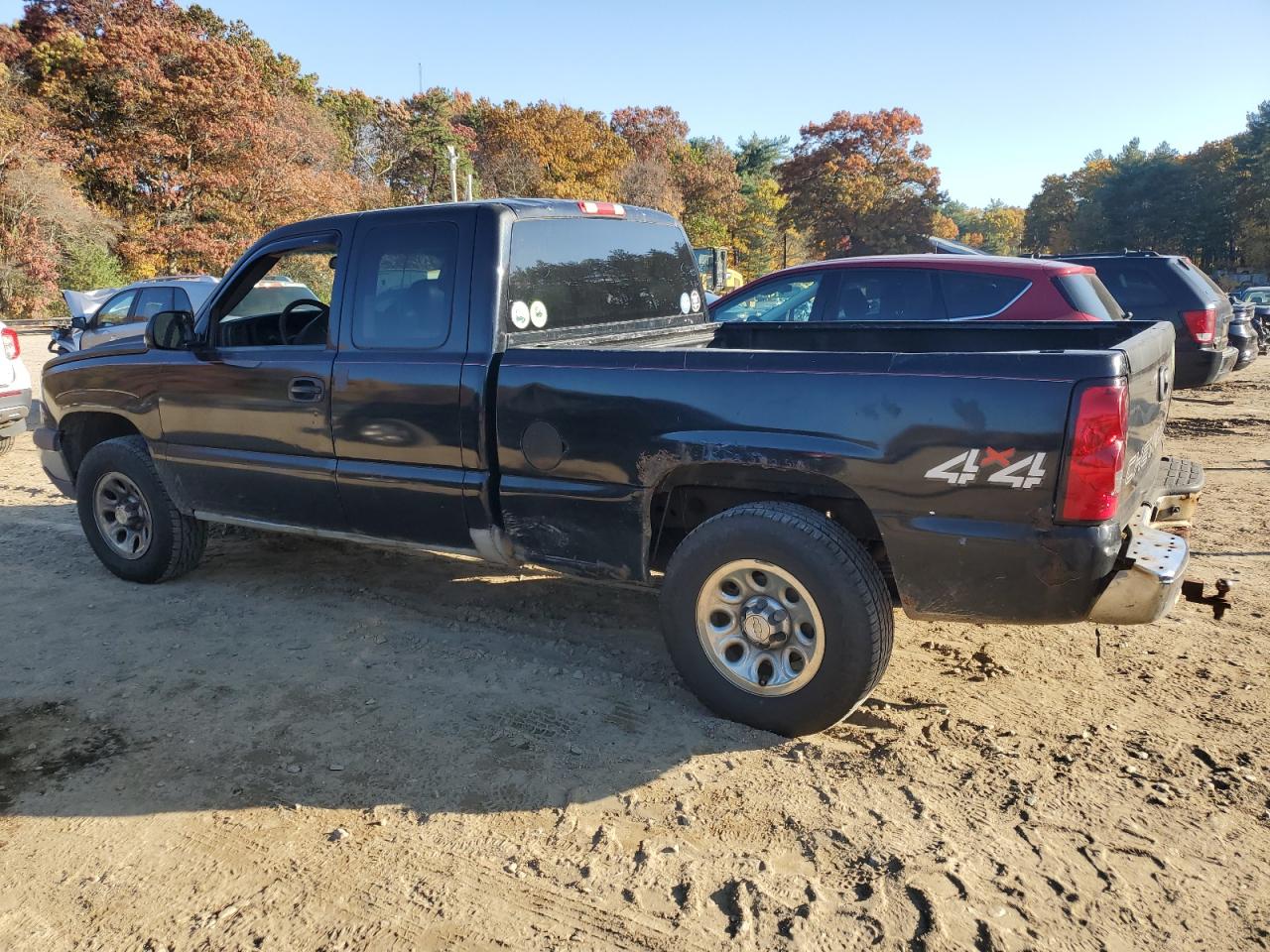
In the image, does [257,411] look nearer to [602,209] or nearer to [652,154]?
[602,209]

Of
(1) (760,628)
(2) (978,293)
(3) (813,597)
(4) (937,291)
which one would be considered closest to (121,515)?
(1) (760,628)

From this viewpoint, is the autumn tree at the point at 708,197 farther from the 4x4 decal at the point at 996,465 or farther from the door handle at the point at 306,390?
the 4x4 decal at the point at 996,465

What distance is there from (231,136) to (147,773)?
109 feet

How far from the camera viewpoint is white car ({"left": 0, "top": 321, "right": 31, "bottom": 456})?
8.69m

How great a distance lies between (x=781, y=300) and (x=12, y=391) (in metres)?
7.43

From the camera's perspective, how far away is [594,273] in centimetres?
448

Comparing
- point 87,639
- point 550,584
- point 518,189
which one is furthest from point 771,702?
point 518,189

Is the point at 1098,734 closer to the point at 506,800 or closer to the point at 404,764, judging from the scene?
the point at 506,800

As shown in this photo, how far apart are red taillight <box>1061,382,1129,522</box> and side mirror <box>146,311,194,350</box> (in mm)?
4226

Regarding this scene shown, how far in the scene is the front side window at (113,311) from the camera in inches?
492

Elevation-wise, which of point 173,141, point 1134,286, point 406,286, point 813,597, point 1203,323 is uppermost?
point 173,141

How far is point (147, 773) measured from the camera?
330 cm

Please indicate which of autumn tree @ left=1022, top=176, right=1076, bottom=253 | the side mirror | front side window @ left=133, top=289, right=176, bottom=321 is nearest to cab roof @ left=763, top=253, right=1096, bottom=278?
the side mirror

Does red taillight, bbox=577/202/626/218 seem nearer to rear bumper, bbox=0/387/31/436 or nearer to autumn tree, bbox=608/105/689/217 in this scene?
rear bumper, bbox=0/387/31/436
